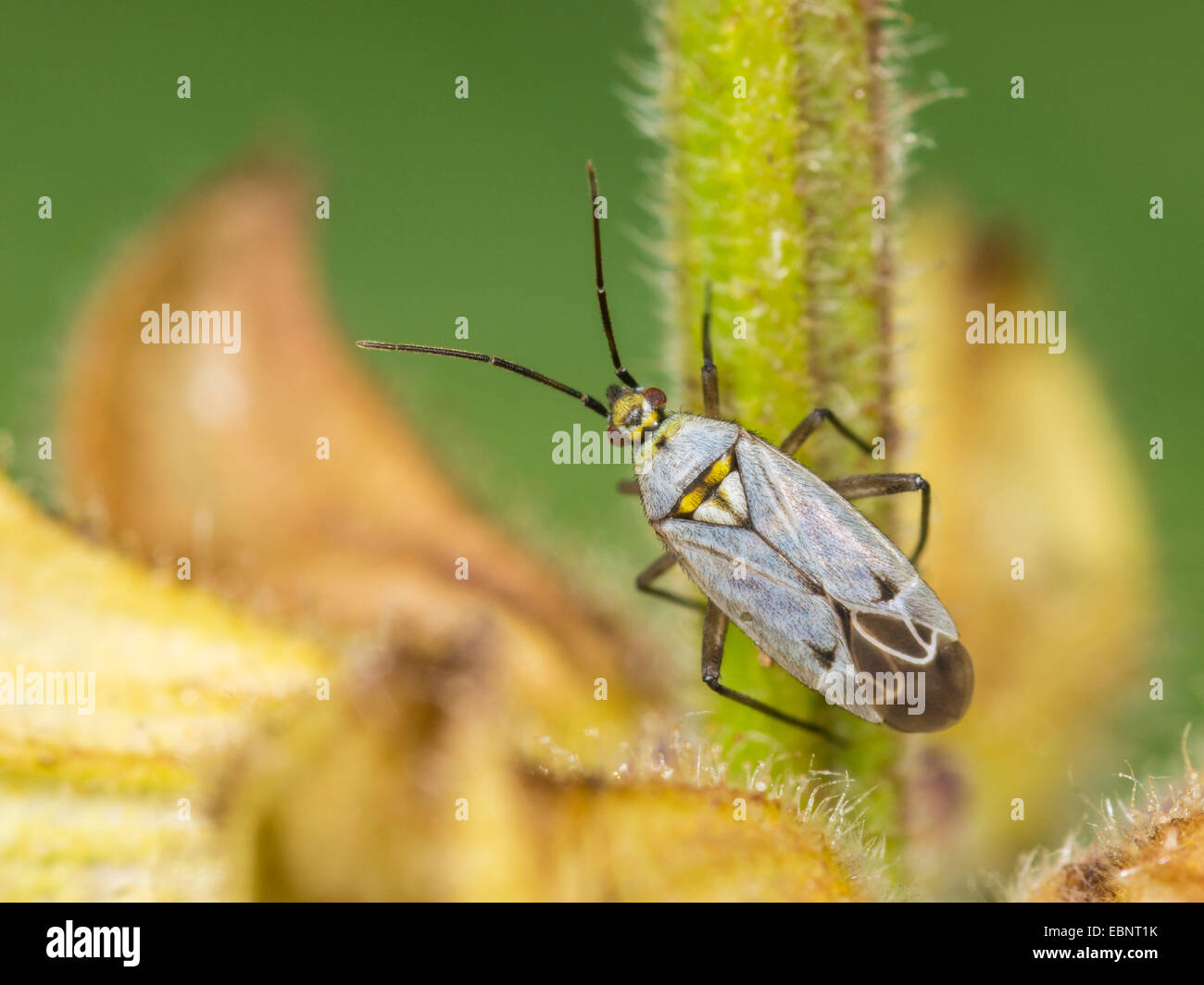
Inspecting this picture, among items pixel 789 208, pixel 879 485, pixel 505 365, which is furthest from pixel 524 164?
pixel 789 208

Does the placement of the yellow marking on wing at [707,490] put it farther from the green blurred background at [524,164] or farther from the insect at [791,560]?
the green blurred background at [524,164]

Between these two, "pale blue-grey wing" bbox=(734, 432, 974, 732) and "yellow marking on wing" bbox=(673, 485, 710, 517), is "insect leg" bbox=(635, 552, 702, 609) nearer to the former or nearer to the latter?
"yellow marking on wing" bbox=(673, 485, 710, 517)

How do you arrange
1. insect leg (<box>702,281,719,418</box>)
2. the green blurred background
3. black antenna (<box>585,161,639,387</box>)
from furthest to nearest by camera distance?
the green blurred background < black antenna (<box>585,161,639,387</box>) < insect leg (<box>702,281,719,418</box>)

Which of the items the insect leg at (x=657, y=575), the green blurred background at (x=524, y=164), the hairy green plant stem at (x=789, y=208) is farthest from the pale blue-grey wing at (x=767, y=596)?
the green blurred background at (x=524, y=164)

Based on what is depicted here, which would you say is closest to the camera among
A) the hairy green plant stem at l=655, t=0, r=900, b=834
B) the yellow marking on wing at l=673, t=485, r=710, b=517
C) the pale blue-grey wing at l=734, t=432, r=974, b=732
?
the hairy green plant stem at l=655, t=0, r=900, b=834

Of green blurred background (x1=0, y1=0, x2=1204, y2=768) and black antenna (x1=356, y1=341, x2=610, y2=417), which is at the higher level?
green blurred background (x1=0, y1=0, x2=1204, y2=768)

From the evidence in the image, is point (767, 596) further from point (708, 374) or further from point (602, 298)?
point (602, 298)

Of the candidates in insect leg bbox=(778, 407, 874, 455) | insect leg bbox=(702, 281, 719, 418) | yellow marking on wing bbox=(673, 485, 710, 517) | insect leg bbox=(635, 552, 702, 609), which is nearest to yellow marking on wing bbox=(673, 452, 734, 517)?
yellow marking on wing bbox=(673, 485, 710, 517)
